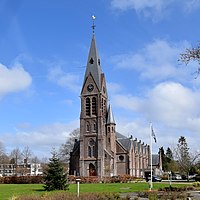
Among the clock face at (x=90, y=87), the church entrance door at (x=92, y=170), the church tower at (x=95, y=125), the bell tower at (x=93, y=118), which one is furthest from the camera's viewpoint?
the clock face at (x=90, y=87)

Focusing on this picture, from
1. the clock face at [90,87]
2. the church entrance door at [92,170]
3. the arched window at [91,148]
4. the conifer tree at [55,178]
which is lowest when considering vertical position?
the church entrance door at [92,170]

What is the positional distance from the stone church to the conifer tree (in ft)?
132

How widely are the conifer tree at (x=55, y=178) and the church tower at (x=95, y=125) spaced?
133 ft

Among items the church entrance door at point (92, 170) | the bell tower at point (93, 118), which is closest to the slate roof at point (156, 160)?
the bell tower at point (93, 118)

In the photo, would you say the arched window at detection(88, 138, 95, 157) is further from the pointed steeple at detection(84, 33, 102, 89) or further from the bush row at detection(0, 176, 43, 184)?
the bush row at detection(0, 176, 43, 184)

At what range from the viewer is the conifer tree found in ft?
97.2

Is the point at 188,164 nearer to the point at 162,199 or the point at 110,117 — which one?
the point at 110,117

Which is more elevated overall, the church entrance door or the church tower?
the church tower

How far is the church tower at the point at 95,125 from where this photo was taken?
7156 centimetres

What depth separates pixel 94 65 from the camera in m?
79.1

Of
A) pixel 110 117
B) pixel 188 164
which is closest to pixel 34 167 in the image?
pixel 110 117

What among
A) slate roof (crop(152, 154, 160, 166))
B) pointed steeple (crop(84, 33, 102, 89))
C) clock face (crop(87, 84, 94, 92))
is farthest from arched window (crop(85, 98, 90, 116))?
slate roof (crop(152, 154, 160, 166))

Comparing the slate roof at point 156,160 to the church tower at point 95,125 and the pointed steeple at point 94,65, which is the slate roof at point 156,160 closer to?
the church tower at point 95,125

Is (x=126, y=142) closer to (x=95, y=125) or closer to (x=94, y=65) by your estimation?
(x=95, y=125)
